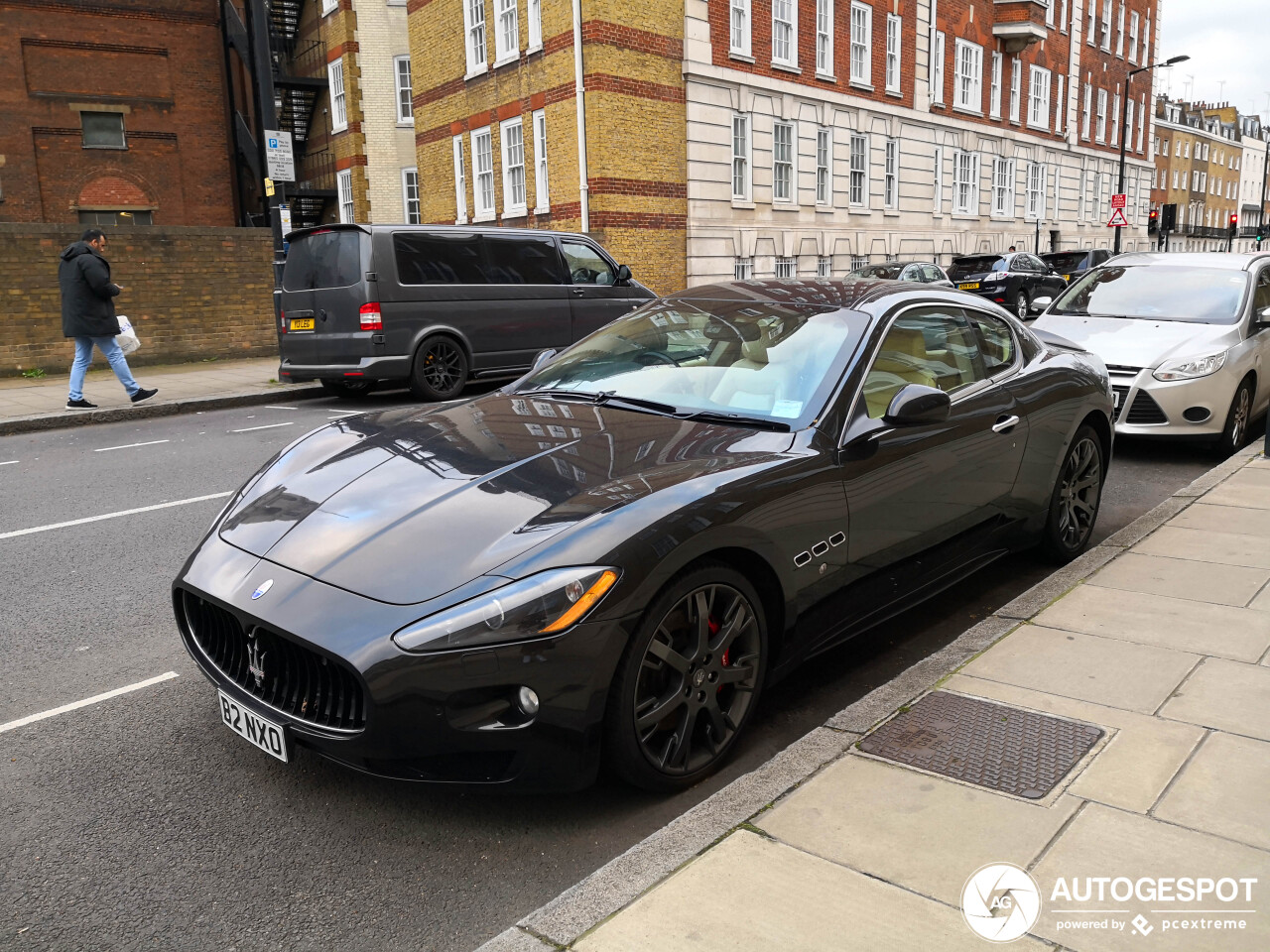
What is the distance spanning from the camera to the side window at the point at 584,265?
1353 cm

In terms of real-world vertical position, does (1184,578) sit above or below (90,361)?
below

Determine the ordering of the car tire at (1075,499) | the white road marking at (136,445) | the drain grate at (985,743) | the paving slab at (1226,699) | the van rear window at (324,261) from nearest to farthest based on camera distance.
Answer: the drain grate at (985,743), the paving slab at (1226,699), the car tire at (1075,499), the white road marking at (136,445), the van rear window at (324,261)

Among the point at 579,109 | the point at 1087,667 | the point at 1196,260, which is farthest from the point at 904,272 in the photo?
the point at 1087,667

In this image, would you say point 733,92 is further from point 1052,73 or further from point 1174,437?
point 1052,73

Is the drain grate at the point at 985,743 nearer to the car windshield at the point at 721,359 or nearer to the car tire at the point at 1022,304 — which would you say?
the car windshield at the point at 721,359

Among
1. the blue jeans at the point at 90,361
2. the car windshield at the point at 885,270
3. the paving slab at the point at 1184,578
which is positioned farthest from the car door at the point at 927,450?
the car windshield at the point at 885,270

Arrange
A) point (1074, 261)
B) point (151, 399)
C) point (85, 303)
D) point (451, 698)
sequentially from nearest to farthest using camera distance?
point (451, 698)
point (85, 303)
point (151, 399)
point (1074, 261)

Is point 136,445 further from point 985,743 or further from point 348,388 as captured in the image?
point 985,743

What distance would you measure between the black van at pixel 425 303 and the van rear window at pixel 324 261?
0.02m

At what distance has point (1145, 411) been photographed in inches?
318

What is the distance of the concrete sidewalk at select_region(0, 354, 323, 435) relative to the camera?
11133 millimetres

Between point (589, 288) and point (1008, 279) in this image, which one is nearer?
point (589, 288)

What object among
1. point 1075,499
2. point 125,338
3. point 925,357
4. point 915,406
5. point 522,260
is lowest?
point 1075,499

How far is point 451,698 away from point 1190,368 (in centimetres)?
747
